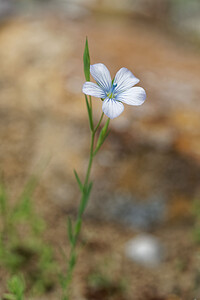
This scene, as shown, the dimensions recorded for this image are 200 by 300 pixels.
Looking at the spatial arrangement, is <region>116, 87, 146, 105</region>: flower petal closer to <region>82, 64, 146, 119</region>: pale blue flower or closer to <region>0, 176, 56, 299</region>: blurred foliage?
<region>82, 64, 146, 119</region>: pale blue flower

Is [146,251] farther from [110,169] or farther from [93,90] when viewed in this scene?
[93,90]

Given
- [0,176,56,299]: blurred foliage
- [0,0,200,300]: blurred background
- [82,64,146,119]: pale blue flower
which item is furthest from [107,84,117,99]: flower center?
[0,0,200,300]: blurred background

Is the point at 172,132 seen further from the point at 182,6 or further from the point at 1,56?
the point at 182,6

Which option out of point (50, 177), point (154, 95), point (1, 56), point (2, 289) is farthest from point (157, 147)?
point (1, 56)

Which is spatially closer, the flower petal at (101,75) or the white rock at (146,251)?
the flower petal at (101,75)

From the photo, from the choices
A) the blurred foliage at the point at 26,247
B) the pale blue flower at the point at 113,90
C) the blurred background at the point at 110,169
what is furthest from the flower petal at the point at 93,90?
the blurred background at the point at 110,169

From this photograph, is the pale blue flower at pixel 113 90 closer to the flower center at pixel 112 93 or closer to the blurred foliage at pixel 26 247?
the flower center at pixel 112 93
